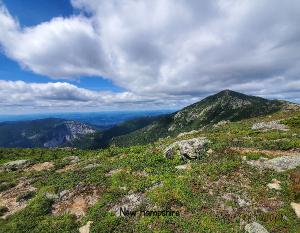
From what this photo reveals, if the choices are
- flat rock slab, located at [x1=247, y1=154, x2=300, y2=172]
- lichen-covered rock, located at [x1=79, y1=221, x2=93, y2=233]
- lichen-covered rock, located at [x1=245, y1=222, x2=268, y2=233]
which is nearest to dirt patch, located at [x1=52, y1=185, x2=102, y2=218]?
lichen-covered rock, located at [x1=79, y1=221, x2=93, y2=233]

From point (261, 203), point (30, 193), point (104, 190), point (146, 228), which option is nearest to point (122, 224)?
point (146, 228)

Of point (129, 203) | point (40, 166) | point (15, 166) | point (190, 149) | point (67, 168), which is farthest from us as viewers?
point (15, 166)

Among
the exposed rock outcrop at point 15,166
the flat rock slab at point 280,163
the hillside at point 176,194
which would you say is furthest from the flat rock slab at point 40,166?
the flat rock slab at point 280,163

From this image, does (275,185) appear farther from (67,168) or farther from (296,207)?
(67,168)

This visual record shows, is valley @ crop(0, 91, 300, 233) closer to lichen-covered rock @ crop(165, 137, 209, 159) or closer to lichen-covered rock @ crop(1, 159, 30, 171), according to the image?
lichen-covered rock @ crop(165, 137, 209, 159)

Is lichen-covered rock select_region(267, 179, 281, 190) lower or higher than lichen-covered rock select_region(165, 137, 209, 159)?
lower

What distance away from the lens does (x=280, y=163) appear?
25344mm

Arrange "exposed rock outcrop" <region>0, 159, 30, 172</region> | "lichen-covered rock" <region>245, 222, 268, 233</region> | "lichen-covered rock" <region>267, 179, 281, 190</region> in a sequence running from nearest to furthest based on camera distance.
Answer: "lichen-covered rock" <region>245, 222, 268, 233</region> → "lichen-covered rock" <region>267, 179, 281, 190</region> → "exposed rock outcrop" <region>0, 159, 30, 172</region>

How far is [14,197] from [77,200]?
8.32 m

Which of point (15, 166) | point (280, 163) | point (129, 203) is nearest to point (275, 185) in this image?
point (280, 163)

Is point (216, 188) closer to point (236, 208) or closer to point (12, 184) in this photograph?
point (236, 208)

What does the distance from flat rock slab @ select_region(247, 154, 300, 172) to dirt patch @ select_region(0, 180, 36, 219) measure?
73.9 ft

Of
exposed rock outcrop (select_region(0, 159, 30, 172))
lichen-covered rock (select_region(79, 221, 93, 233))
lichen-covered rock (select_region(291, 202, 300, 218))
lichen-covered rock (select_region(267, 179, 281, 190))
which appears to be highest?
lichen-covered rock (select_region(267, 179, 281, 190))

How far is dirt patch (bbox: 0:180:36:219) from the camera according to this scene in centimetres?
2561
